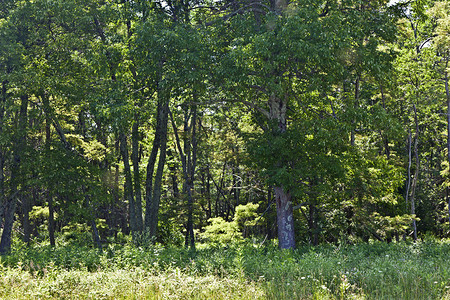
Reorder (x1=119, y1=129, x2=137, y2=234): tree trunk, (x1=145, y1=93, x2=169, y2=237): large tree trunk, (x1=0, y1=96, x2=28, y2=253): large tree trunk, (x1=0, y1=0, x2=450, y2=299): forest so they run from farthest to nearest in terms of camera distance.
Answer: (x1=119, y1=129, x2=137, y2=234): tree trunk
(x1=145, y1=93, x2=169, y2=237): large tree trunk
(x1=0, y1=96, x2=28, y2=253): large tree trunk
(x1=0, y1=0, x2=450, y2=299): forest

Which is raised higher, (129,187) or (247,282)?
(129,187)

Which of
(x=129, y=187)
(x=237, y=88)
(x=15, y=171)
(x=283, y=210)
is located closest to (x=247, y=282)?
(x=237, y=88)

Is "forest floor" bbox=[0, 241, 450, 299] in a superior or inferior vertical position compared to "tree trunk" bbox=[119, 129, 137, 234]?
inferior

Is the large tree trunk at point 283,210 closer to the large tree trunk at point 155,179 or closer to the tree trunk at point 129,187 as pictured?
the large tree trunk at point 155,179

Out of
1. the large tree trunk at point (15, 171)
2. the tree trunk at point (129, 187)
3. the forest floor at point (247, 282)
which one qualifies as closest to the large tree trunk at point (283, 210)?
the forest floor at point (247, 282)

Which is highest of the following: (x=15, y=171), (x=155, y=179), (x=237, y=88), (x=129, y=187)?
(x=237, y=88)

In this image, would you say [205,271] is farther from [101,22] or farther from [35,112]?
[101,22]

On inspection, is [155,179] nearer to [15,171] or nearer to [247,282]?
[15,171]

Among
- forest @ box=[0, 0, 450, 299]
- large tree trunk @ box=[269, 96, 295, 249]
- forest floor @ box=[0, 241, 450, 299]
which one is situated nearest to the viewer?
forest floor @ box=[0, 241, 450, 299]

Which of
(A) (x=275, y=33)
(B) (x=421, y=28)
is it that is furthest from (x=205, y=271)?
(B) (x=421, y=28)

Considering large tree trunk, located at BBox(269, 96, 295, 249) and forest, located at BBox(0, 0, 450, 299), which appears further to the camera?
large tree trunk, located at BBox(269, 96, 295, 249)

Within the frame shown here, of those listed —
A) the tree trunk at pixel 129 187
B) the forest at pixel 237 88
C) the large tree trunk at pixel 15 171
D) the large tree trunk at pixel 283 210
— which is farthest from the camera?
the tree trunk at pixel 129 187

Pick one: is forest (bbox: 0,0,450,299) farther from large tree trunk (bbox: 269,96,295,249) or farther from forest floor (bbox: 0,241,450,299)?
forest floor (bbox: 0,241,450,299)

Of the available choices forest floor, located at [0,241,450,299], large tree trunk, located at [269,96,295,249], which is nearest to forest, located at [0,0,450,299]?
large tree trunk, located at [269,96,295,249]
